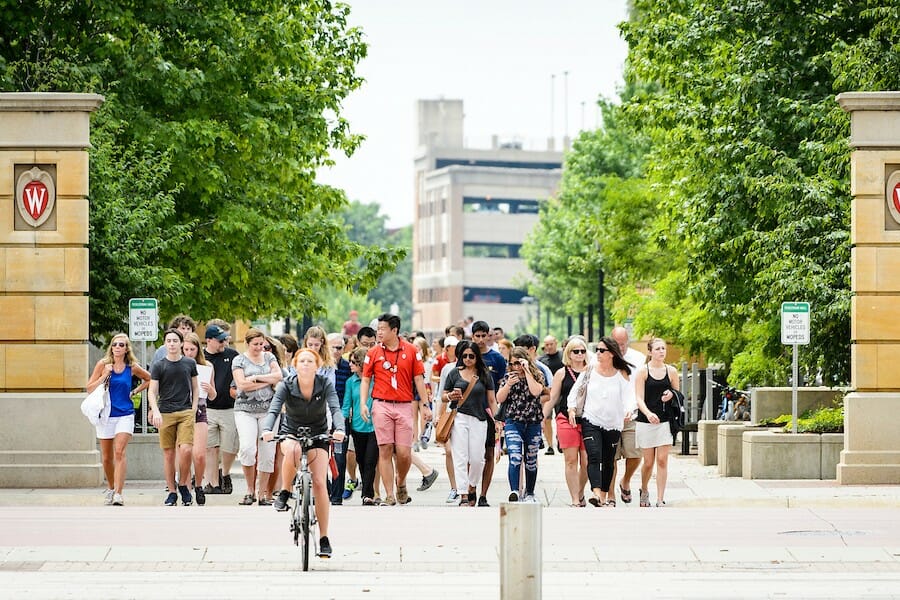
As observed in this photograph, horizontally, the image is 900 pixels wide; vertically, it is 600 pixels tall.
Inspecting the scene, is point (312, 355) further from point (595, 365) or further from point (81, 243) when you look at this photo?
point (81, 243)

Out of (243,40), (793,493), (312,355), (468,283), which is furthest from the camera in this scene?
(468,283)

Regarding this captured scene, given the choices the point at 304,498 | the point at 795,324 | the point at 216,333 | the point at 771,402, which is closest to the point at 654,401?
the point at 216,333

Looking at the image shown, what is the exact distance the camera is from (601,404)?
1870 cm

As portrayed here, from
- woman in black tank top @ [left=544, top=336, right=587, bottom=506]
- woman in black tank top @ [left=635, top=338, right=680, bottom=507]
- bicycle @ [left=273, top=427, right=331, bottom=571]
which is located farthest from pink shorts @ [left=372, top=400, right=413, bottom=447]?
bicycle @ [left=273, top=427, right=331, bottom=571]

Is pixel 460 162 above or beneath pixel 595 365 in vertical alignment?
above

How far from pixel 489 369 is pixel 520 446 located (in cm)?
128

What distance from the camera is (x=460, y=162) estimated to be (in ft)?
577

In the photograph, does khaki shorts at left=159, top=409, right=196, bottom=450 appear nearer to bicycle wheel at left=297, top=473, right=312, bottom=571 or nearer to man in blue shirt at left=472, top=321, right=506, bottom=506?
man in blue shirt at left=472, top=321, right=506, bottom=506

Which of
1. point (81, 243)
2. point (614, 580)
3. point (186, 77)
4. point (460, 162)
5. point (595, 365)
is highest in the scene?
point (460, 162)

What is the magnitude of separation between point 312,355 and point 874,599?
4.76 m

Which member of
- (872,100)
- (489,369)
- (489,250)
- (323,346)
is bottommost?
(489,369)

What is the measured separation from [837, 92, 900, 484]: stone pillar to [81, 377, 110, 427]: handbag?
863 centimetres

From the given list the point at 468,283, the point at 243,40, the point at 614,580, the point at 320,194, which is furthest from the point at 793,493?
the point at 468,283

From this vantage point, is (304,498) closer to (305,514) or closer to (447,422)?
(305,514)
